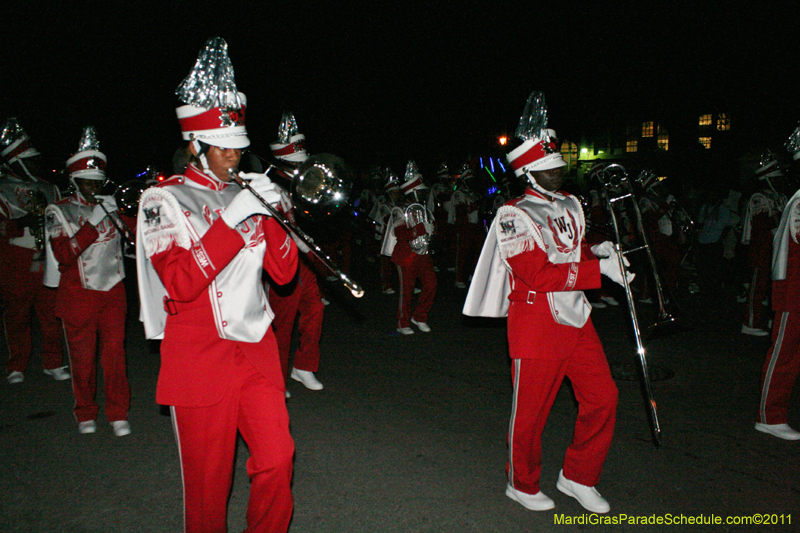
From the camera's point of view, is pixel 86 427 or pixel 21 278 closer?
pixel 86 427

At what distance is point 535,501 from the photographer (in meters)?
3.48

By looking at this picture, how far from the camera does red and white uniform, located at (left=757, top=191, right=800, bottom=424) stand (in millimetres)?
4230

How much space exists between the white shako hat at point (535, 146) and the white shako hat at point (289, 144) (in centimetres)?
276

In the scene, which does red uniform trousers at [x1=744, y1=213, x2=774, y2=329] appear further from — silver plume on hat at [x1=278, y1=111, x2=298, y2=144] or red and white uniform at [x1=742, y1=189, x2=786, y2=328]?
silver plume on hat at [x1=278, y1=111, x2=298, y2=144]

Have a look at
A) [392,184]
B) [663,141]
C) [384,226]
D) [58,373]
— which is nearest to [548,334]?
[58,373]

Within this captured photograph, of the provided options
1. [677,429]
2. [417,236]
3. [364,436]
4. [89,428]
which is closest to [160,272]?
[364,436]

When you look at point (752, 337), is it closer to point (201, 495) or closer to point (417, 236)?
point (417, 236)

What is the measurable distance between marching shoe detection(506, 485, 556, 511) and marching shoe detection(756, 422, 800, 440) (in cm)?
215

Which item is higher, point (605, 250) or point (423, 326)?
point (605, 250)

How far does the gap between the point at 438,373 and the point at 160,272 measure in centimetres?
425

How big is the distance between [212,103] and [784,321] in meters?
4.19

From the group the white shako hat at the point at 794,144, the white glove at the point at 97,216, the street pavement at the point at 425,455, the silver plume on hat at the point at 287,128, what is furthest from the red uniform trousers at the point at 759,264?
the white glove at the point at 97,216

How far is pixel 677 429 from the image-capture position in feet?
15.4

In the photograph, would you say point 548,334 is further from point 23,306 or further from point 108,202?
point 23,306
